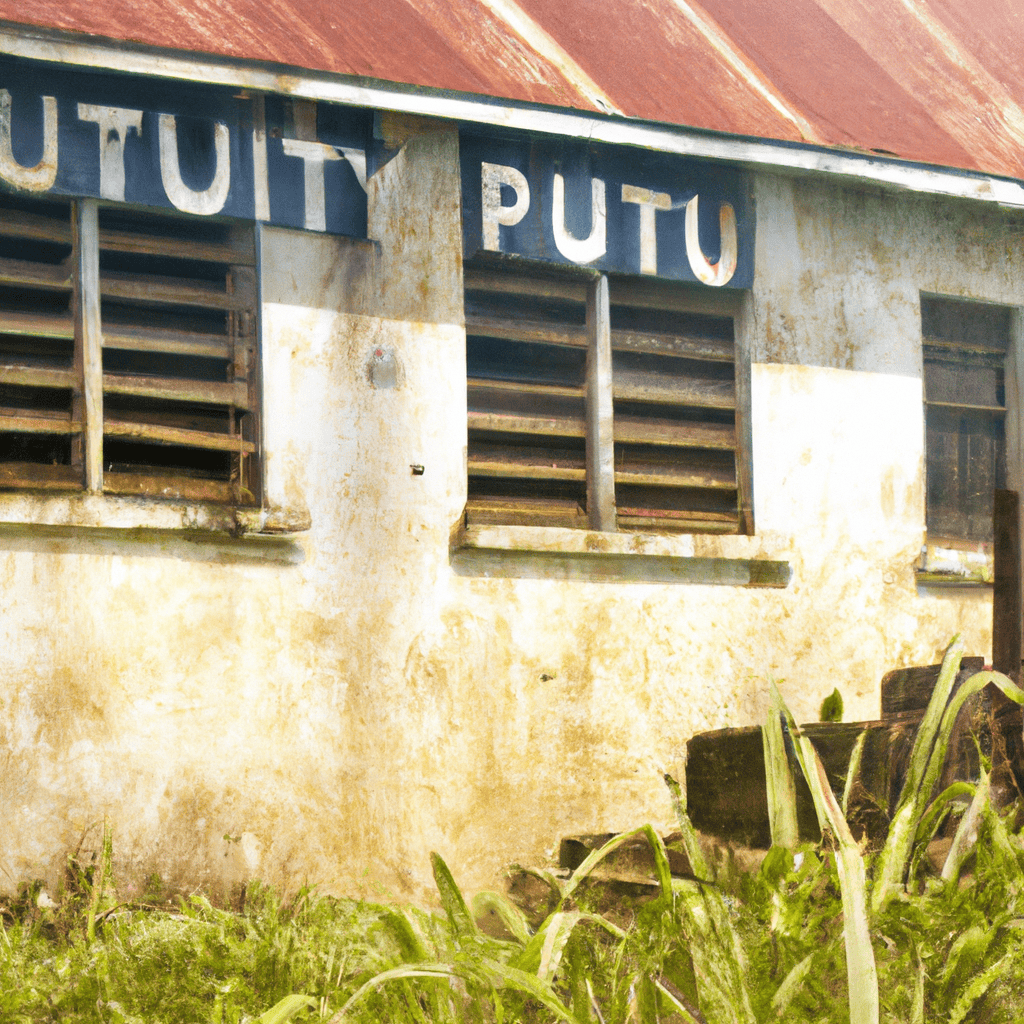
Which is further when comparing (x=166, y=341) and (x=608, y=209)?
(x=608, y=209)

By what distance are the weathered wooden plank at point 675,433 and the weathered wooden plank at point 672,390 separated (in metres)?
0.10

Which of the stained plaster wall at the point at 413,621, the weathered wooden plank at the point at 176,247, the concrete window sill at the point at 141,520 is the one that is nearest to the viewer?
the concrete window sill at the point at 141,520

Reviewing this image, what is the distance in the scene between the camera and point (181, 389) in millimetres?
4805

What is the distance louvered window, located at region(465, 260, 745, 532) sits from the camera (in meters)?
5.38

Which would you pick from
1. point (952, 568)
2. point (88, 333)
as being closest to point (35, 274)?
point (88, 333)

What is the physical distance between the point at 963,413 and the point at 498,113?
3.05 meters

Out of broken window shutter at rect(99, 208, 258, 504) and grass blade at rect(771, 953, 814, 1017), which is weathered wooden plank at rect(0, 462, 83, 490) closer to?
broken window shutter at rect(99, 208, 258, 504)

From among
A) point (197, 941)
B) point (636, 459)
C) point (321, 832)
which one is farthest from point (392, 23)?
point (197, 941)

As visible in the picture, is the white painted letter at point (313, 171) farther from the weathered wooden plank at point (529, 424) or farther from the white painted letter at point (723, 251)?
the white painted letter at point (723, 251)

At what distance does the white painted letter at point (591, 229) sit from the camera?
17.5 feet

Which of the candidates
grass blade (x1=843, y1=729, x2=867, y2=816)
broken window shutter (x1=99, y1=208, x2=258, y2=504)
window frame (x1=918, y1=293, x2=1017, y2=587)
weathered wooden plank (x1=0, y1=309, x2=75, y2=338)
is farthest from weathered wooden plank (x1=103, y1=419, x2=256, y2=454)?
window frame (x1=918, y1=293, x2=1017, y2=587)

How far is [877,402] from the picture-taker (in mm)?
5938

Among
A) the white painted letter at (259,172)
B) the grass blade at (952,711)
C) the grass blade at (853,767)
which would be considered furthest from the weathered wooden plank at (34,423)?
the grass blade at (952,711)

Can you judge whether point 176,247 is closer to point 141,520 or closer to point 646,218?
point 141,520
